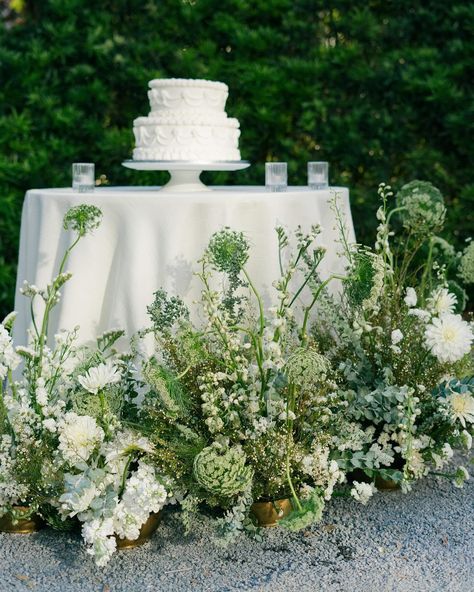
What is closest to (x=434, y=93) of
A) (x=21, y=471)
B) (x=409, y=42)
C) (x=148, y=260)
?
(x=409, y=42)

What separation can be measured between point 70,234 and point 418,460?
4.95 ft

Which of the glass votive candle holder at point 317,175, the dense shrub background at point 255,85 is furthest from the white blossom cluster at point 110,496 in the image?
the dense shrub background at point 255,85

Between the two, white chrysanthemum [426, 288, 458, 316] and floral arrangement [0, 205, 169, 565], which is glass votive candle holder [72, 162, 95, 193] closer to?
floral arrangement [0, 205, 169, 565]

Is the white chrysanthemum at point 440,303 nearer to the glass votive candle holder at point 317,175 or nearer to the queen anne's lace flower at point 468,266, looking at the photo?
the queen anne's lace flower at point 468,266

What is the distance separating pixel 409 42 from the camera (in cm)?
488

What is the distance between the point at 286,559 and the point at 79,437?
715 mm

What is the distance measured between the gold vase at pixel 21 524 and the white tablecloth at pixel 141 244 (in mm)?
742

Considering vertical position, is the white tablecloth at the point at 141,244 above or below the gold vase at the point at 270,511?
above

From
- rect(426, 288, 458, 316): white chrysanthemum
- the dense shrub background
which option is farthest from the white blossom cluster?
the dense shrub background

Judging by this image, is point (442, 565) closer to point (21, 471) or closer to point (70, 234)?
point (21, 471)

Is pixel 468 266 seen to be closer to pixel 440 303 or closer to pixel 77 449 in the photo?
A: pixel 440 303

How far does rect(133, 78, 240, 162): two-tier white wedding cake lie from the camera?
11.0 ft

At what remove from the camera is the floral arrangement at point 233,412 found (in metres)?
2.45

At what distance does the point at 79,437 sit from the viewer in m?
2.43
